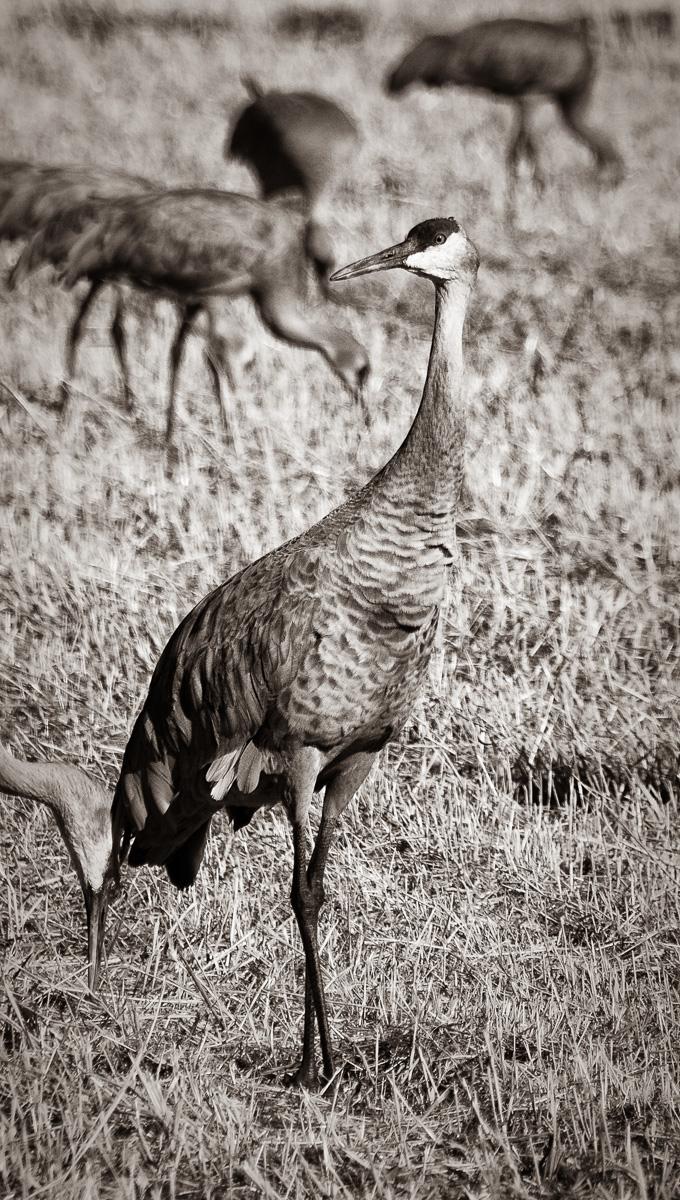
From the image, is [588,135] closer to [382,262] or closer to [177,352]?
[177,352]

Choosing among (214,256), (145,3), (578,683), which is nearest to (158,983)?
(578,683)

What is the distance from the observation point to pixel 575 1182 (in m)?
2.82

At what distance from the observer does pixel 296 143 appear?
372 inches

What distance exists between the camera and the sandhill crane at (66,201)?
716 centimetres

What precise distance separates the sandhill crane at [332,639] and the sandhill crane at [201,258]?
11.0ft

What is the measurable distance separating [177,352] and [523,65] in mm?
5801

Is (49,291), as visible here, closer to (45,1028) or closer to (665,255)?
(665,255)

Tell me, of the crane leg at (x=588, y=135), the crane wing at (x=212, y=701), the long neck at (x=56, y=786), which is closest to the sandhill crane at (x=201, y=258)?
the long neck at (x=56, y=786)

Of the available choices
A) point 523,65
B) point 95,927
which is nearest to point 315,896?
point 95,927

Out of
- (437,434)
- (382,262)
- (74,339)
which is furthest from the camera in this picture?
(74,339)

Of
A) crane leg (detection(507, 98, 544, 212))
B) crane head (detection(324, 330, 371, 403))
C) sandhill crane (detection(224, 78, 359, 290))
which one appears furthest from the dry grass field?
crane leg (detection(507, 98, 544, 212))

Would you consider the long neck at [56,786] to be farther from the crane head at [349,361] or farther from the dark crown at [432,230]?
the crane head at [349,361]

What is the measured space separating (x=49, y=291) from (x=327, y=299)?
1.52 meters

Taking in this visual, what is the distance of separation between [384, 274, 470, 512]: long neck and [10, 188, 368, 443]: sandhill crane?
356 centimetres
